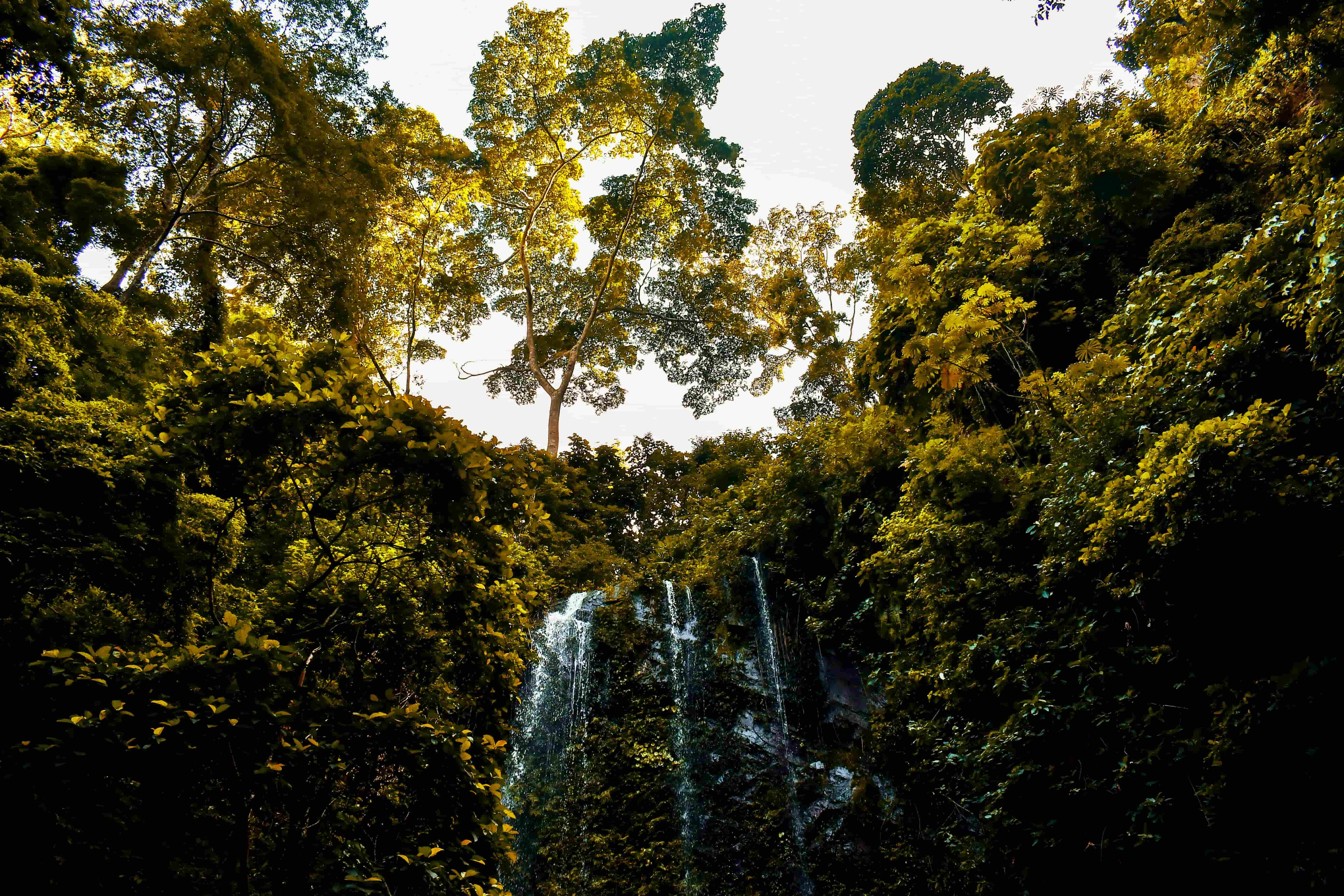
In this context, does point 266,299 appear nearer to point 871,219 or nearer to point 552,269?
point 552,269

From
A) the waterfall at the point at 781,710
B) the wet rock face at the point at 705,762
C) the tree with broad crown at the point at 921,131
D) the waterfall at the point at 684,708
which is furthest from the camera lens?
the tree with broad crown at the point at 921,131

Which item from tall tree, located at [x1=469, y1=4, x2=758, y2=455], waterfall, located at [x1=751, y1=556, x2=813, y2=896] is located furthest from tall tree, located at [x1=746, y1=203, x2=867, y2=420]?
waterfall, located at [x1=751, y1=556, x2=813, y2=896]

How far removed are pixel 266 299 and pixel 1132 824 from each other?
1648 centimetres

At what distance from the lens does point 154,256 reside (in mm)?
10711

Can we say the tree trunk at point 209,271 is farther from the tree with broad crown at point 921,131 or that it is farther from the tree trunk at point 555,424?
the tree with broad crown at point 921,131

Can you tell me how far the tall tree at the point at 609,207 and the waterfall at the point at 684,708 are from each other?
811 centimetres

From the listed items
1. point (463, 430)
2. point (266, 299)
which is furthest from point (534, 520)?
point (266, 299)

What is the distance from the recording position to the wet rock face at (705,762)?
7.49 m

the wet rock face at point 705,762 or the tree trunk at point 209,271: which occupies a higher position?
the tree trunk at point 209,271

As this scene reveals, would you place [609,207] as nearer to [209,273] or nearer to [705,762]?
[209,273]

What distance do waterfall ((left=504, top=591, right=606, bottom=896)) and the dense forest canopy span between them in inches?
8.7

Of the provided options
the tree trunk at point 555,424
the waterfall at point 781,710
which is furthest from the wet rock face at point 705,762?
the tree trunk at point 555,424

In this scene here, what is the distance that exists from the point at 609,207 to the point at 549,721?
48.9 feet

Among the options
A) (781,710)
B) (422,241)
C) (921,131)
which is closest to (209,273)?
(422,241)
